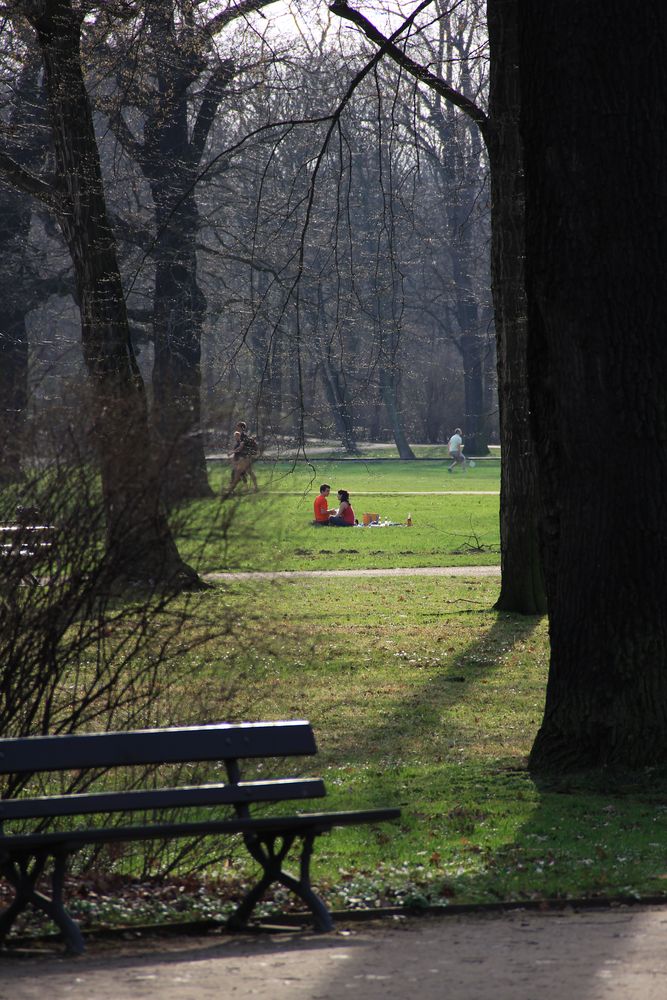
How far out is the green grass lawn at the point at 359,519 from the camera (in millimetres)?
5816

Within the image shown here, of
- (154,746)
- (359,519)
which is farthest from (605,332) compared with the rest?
(359,519)

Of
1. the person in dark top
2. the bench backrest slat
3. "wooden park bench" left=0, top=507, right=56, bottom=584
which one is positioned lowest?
the bench backrest slat

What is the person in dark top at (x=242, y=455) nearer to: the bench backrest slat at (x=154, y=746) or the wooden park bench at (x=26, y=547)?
the wooden park bench at (x=26, y=547)

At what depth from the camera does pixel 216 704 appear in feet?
20.8

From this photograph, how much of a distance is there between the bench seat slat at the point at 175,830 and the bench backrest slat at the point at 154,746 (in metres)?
0.25

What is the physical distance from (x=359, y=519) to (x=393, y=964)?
2367 centimetres

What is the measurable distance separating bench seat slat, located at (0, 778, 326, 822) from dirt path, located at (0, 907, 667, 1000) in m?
0.46

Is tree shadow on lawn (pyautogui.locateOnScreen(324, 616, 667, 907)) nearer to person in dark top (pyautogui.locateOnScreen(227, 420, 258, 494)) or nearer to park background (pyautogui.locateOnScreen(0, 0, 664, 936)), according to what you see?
park background (pyautogui.locateOnScreen(0, 0, 664, 936))

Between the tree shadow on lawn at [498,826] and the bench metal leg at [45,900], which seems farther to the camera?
the tree shadow on lawn at [498,826]

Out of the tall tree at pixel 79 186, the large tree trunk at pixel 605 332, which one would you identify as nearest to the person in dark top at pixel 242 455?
the large tree trunk at pixel 605 332

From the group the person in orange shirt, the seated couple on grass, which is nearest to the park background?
the person in orange shirt

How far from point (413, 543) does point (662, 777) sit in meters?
16.0

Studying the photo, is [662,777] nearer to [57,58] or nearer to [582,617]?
[582,617]

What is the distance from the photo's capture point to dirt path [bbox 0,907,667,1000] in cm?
393
